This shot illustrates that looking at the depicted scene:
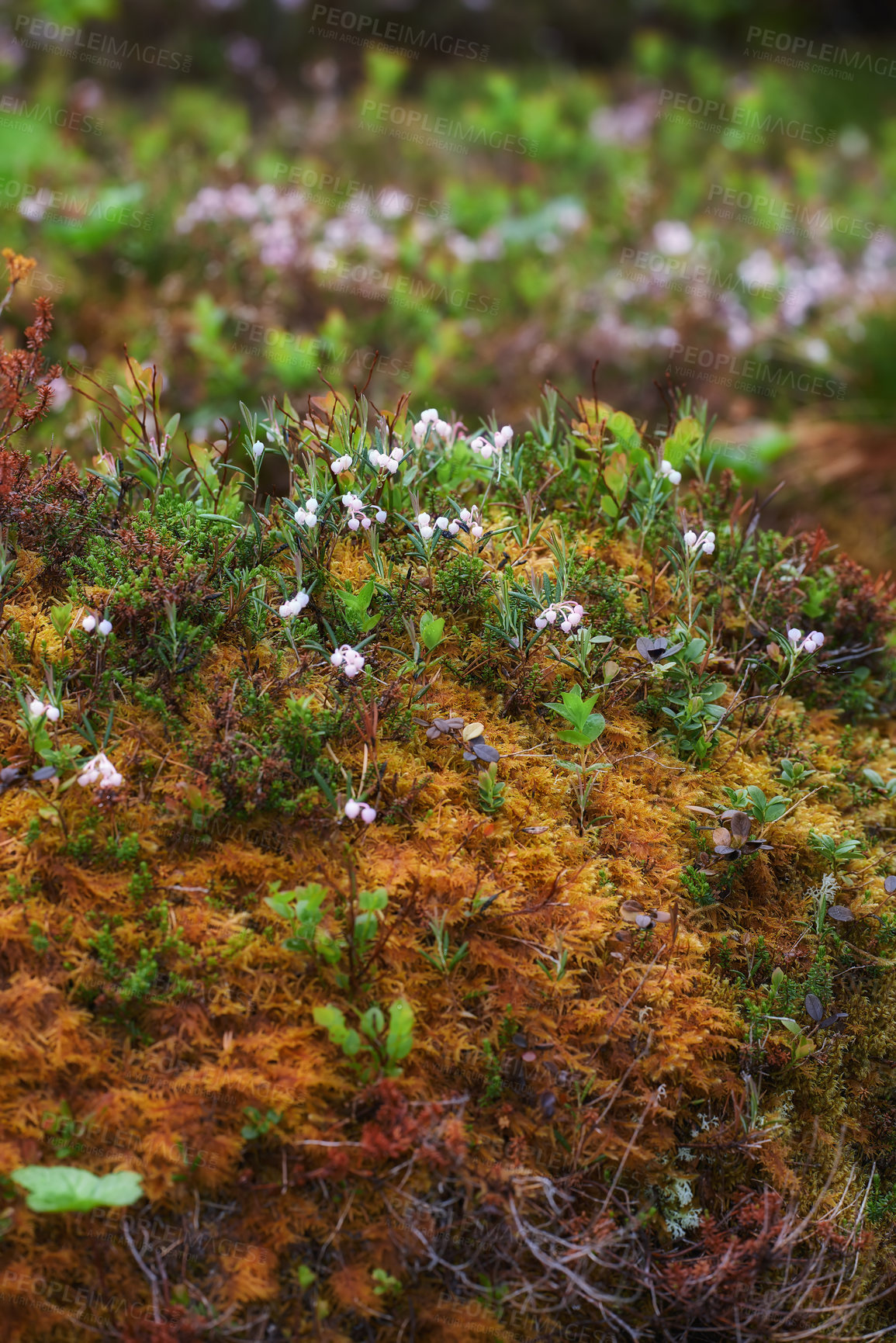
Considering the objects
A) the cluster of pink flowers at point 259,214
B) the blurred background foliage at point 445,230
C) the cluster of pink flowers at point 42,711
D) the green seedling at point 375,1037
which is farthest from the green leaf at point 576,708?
the cluster of pink flowers at point 259,214

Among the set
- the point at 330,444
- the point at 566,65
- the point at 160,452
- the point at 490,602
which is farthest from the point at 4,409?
the point at 566,65

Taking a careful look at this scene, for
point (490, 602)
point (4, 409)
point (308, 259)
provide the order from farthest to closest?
1. point (308, 259)
2. point (4, 409)
3. point (490, 602)

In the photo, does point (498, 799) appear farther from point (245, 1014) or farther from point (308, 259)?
point (308, 259)

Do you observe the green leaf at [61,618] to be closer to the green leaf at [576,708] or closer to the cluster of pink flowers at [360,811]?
the cluster of pink flowers at [360,811]

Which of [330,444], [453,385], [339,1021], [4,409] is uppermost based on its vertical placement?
[330,444]

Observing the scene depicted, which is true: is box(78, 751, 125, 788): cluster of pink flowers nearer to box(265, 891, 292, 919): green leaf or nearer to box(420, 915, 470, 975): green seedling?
box(265, 891, 292, 919): green leaf

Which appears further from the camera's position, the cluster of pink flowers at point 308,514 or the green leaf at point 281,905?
the cluster of pink flowers at point 308,514

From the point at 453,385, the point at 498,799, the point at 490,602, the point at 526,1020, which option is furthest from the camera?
the point at 453,385
